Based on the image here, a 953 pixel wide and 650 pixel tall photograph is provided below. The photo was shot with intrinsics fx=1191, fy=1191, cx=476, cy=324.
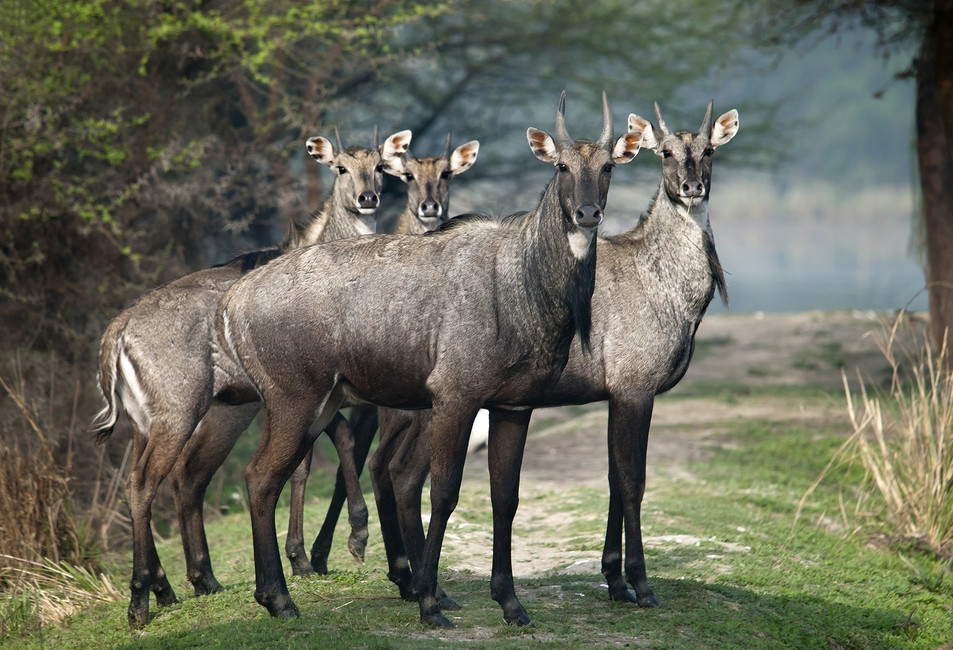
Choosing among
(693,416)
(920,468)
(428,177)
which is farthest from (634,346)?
(693,416)

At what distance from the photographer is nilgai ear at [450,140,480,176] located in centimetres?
939

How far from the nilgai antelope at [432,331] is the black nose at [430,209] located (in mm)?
2092

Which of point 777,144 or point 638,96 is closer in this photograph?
point 638,96

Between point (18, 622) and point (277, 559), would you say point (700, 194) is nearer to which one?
point (277, 559)

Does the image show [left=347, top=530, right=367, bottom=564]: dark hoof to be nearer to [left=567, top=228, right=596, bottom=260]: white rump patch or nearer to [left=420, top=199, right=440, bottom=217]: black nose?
[left=420, top=199, right=440, bottom=217]: black nose

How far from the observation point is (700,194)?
291 inches

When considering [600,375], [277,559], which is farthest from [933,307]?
[277,559]

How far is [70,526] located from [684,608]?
181 inches

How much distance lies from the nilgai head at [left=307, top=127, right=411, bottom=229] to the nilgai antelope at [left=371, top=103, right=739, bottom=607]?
72.5 inches

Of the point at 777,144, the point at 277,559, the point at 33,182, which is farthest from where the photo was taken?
the point at 777,144

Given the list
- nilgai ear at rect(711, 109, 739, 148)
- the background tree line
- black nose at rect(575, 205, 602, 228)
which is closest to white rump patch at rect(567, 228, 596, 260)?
black nose at rect(575, 205, 602, 228)

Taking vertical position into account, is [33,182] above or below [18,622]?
above

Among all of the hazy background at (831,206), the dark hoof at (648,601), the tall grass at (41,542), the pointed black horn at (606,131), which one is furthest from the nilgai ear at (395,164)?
the hazy background at (831,206)

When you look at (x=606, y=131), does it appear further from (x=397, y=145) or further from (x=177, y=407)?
(x=397, y=145)
